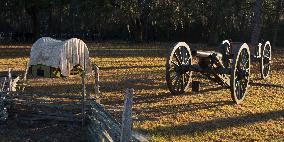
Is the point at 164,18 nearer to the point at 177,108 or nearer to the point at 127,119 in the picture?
the point at 177,108

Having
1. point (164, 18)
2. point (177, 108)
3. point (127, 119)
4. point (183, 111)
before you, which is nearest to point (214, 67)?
point (177, 108)

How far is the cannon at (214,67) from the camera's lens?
1247 cm

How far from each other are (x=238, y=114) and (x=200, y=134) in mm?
2291

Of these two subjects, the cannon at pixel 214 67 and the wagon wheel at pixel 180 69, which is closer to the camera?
the cannon at pixel 214 67

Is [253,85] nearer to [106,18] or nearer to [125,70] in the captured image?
[125,70]

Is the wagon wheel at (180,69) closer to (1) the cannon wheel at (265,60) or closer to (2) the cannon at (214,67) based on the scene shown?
(2) the cannon at (214,67)

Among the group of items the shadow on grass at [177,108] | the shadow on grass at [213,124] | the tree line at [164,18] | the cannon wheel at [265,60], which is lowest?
the shadow on grass at [213,124]

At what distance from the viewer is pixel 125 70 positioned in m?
20.3

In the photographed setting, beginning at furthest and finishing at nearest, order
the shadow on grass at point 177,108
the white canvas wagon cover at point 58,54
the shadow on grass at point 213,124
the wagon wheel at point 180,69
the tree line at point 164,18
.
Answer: the tree line at point 164,18
the white canvas wagon cover at point 58,54
the wagon wheel at point 180,69
the shadow on grass at point 177,108
the shadow on grass at point 213,124

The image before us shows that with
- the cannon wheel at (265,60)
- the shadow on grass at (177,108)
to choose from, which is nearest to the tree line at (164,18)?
the cannon wheel at (265,60)

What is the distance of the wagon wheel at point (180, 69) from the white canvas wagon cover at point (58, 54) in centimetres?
445

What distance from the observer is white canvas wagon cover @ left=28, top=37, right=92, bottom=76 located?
17.0 m

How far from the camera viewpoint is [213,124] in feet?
34.0

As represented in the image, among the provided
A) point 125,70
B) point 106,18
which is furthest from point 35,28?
point 125,70
